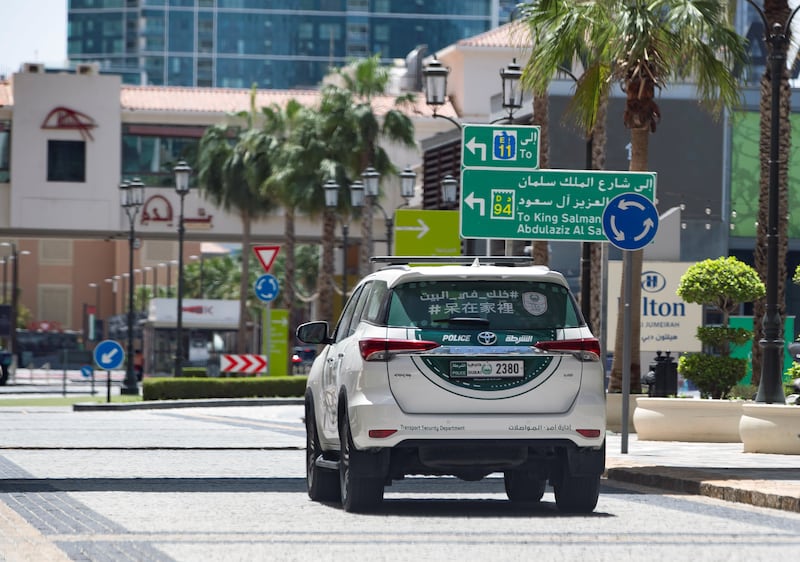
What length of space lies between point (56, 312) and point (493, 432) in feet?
491

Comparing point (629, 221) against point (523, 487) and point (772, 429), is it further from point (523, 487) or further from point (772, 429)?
point (523, 487)

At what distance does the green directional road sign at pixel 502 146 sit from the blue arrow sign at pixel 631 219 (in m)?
5.60

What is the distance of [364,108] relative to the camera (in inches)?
2370

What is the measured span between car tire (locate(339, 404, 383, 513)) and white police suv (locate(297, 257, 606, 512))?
1cm

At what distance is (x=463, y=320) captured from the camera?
1324 centimetres

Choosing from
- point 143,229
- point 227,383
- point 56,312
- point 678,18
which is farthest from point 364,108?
point 56,312

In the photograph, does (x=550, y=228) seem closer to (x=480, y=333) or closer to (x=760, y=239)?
(x=760, y=239)

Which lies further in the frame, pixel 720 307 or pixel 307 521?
pixel 720 307

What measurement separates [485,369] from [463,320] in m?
0.38

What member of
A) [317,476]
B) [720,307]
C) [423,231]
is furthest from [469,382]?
[423,231]

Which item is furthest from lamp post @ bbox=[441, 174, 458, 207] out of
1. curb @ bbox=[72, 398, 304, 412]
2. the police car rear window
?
the police car rear window

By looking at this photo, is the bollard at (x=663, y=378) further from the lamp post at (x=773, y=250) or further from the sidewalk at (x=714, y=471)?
the lamp post at (x=773, y=250)

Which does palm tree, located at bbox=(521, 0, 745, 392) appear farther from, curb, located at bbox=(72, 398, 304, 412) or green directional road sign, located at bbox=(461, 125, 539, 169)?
curb, located at bbox=(72, 398, 304, 412)

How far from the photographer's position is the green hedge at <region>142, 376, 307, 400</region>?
4972 cm
